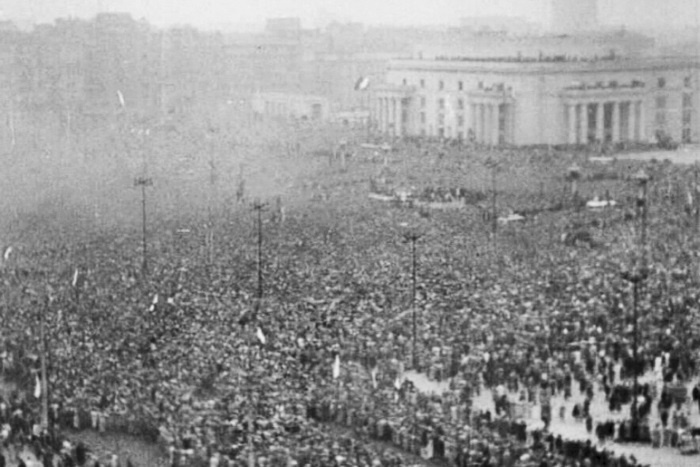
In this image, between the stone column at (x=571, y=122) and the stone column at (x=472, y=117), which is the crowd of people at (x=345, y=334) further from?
the stone column at (x=472, y=117)

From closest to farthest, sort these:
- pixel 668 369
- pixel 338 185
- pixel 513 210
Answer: pixel 668 369, pixel 513 210, pixel 338 185

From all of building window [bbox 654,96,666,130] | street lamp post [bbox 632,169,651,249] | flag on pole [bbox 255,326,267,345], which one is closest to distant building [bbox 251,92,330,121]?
building window [bbox 654,96,666,130]

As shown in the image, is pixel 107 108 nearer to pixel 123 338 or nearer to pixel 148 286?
pixel 148 286

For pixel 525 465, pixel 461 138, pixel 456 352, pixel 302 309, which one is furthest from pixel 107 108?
pixel 525 465

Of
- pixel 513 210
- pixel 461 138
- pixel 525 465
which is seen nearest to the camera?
pixel 525 465

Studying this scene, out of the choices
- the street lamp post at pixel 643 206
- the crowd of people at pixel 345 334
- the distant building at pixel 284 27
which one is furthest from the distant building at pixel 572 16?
the crowd of people at pixel 345 334

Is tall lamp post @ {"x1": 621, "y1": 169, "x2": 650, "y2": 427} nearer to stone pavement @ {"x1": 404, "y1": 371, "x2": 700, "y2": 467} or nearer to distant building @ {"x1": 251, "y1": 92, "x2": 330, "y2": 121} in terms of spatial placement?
stone pavement @ {"x1": 404, "y1": 371, "x2": 700, "y2": 467}

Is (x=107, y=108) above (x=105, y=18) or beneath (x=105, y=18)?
beneath
